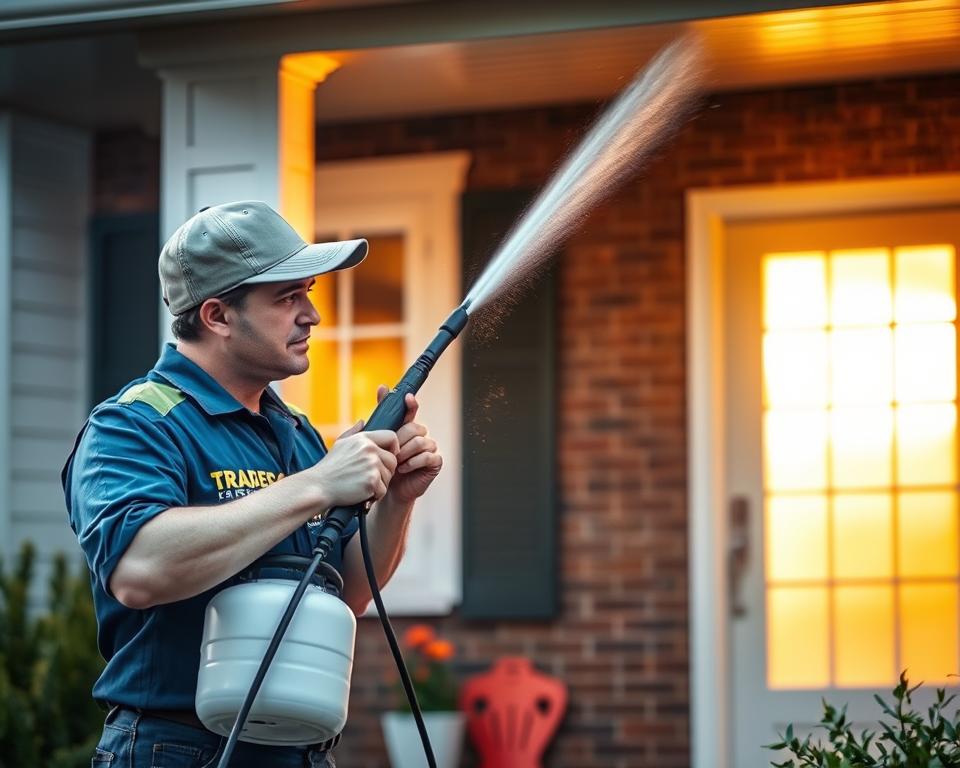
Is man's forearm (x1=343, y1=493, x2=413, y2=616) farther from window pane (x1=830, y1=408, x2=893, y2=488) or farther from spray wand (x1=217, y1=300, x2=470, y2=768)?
window pane (x1=830, y1=408, x2=893, y2=488)

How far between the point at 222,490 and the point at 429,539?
3.84m

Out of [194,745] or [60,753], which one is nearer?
[194,745]

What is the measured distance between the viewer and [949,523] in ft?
19.3

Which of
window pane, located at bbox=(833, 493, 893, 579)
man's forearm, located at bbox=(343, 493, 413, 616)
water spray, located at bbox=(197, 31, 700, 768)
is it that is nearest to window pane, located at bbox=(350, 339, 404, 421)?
window pane, located at bbox=(833, 493, 893, 579)

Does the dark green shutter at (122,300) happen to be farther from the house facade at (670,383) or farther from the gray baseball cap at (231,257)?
the gray baseball cap at (231,257)

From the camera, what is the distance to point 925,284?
595 cm

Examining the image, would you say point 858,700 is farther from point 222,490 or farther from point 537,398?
point 222,490

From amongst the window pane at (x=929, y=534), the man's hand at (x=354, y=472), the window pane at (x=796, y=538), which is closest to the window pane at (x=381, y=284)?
the window pane at (x=796, y=538)

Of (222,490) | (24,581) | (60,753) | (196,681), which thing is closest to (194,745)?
(196,681)

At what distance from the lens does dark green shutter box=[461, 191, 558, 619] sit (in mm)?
6184

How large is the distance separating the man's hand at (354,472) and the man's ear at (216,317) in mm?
359

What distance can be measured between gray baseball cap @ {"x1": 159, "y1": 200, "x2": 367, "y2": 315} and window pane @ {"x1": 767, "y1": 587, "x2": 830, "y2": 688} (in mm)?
3856

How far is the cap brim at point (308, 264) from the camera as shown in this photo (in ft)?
8.54

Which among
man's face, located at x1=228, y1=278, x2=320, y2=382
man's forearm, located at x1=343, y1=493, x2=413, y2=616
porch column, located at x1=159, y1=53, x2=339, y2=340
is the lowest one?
man's forearm, located at x1=343, y1=493, x2=413, y2=616
